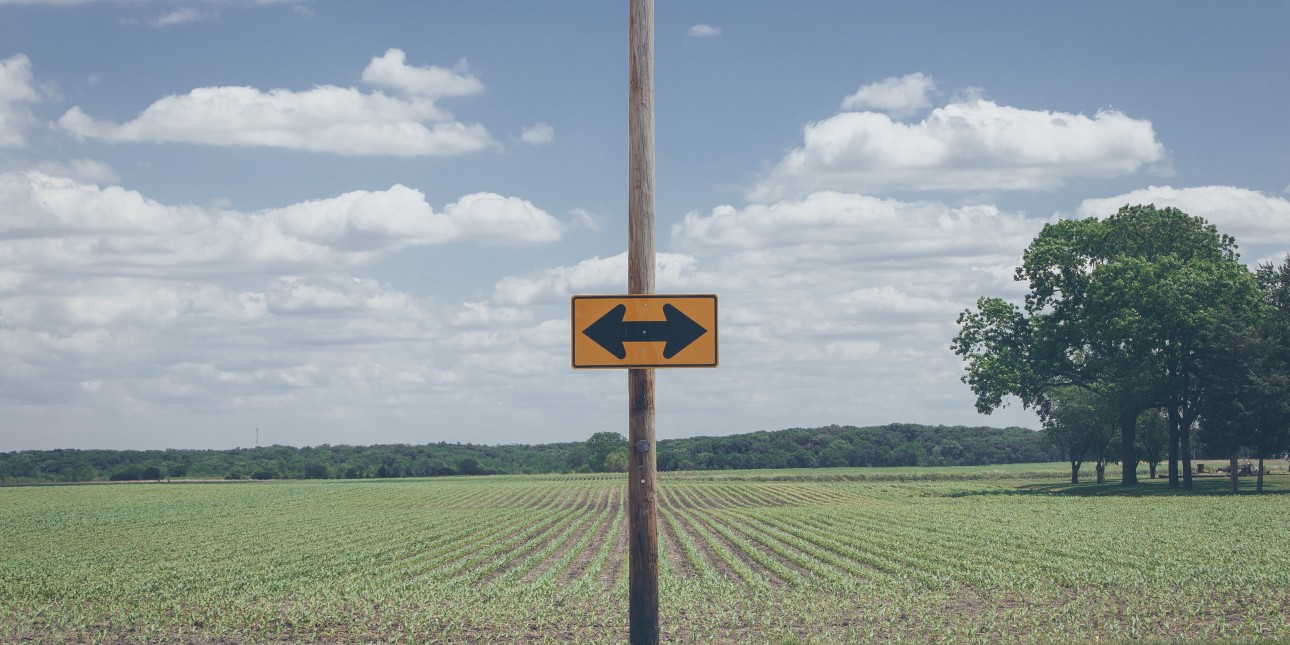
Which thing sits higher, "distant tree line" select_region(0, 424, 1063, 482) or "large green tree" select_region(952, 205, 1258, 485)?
"large green tree" select_region(952, 205, 1258, 485)

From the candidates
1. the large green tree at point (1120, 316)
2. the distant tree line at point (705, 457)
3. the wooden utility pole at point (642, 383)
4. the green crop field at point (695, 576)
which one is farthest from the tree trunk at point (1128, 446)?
the distant tree line at point (705, 457)

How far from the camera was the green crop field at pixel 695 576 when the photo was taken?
18.1 m

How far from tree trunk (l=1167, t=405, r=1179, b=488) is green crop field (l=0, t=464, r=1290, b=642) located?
937cm

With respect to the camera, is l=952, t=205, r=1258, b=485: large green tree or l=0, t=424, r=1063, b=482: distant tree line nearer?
l=952, t=205, r=1258, b=485: large green tree

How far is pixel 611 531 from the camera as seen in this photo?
4288 centimetres

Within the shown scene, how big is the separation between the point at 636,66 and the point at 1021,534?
1199 inches

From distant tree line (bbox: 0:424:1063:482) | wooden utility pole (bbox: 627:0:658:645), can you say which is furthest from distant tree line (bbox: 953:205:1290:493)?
distant tree line (bbox: 0:424:1063:482)

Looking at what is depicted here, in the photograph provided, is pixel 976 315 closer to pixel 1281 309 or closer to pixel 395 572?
pixel 1281 309

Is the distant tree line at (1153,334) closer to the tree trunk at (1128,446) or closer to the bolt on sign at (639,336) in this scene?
the tree trunk at (1128,446)

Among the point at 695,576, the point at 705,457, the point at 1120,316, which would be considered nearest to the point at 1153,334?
the point at 1120,316

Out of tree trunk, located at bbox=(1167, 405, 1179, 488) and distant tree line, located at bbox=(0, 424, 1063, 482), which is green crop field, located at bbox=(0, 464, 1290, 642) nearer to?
tree trunk, located at bbox=(1167, 405, 1179, 488)

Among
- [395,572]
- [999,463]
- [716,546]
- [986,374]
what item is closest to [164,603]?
[395,572]

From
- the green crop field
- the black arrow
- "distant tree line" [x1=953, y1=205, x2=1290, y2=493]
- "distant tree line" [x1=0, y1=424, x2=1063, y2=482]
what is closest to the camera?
the black arrow

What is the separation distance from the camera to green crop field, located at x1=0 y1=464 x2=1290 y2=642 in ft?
59.4
